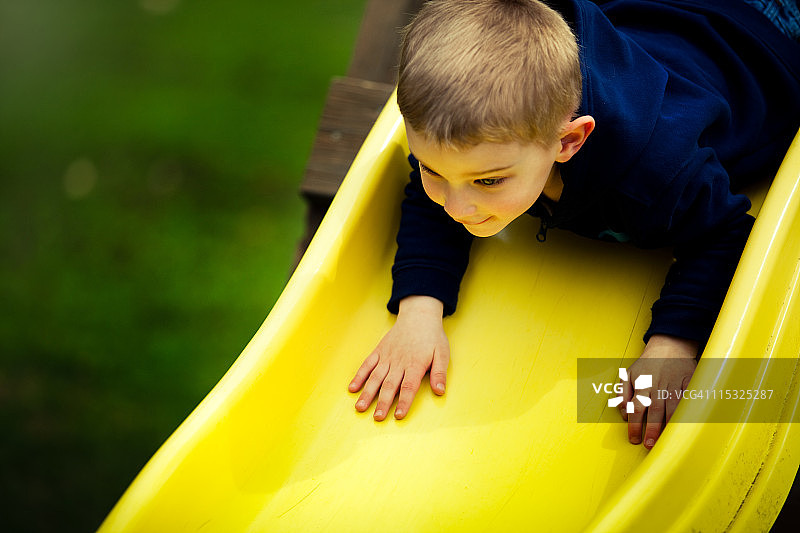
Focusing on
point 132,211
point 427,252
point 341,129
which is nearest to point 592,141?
point 427,252

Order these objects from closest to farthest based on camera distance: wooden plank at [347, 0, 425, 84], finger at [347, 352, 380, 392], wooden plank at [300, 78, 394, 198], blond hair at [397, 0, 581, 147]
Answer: blond hair at [397, 0, 581, 147]
finger at [347, 352, 380, 392]
wooden plank at [300, 78, 394, 198]
wooden plank at [347, 0, 425, 84]

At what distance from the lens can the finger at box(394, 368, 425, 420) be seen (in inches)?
34.6

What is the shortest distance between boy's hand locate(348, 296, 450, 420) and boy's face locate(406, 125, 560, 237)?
0.59 feet

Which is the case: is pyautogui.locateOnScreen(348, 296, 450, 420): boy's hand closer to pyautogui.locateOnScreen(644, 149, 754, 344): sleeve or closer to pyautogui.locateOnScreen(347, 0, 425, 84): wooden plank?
pyautogui.locateOnScreen(644, 149, 754, 344): sleeve

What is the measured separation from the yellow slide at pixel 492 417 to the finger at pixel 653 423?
19 mm

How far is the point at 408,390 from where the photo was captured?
0.89 meters

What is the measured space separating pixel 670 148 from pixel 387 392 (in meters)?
0.43

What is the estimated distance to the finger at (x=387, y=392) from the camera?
0.88 meters

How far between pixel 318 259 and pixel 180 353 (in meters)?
0.86

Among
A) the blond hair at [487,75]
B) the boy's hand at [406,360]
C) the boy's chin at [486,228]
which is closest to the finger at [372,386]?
the boy's hand at [406,360]

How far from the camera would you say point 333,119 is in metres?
1.47

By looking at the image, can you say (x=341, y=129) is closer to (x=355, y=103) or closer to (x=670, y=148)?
(x=355, y=103)

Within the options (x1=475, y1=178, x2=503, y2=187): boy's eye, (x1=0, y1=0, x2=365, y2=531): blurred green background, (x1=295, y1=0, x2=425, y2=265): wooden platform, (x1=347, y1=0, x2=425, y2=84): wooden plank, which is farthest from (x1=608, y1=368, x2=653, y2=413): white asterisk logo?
(x1=0, y1=0, x2=365, y2=531): blurred green background

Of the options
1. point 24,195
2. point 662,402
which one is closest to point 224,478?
point 662,402
